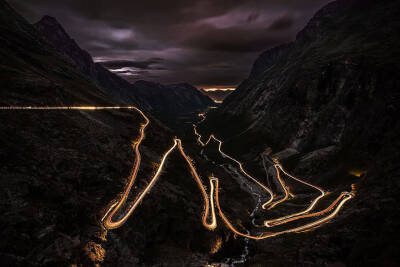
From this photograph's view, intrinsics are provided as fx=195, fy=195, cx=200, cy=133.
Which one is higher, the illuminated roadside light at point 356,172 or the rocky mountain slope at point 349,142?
the rocky mountain slope at point 349,142

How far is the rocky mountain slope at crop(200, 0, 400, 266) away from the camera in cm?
3198

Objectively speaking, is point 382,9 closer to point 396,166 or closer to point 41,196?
point 396,166

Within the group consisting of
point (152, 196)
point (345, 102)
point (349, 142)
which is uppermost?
point (345, 102)

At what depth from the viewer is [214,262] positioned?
38.6 meters

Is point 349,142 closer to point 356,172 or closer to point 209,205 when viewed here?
point 356,172

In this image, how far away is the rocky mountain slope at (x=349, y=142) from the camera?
32.0m

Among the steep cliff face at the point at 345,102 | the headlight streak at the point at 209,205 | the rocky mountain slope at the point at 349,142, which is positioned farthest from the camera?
the steep cliff face at the point at 345,102

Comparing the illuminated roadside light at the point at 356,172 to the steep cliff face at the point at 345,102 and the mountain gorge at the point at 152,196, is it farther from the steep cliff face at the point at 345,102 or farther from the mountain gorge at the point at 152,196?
the steep cliff face at the point at 345,102

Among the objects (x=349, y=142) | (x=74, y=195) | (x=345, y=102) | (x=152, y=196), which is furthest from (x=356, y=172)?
(x=74, y=195)

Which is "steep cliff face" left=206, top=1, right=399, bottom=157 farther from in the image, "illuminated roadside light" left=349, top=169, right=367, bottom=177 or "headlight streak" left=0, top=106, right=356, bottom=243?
"headlight streak" left=0, top=106, right=356, bottom=243

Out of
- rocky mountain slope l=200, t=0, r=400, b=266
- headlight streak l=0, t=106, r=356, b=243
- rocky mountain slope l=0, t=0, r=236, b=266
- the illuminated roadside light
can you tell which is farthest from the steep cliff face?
rocky mountain slope l=0, t=0, r=236, b=266

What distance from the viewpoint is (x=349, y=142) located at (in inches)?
3519

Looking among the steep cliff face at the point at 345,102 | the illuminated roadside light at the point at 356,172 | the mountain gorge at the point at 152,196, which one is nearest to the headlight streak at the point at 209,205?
the mountain gorge at the point at 152,196

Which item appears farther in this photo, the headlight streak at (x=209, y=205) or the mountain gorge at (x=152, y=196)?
the headlight streak at (x=209, y=205)
